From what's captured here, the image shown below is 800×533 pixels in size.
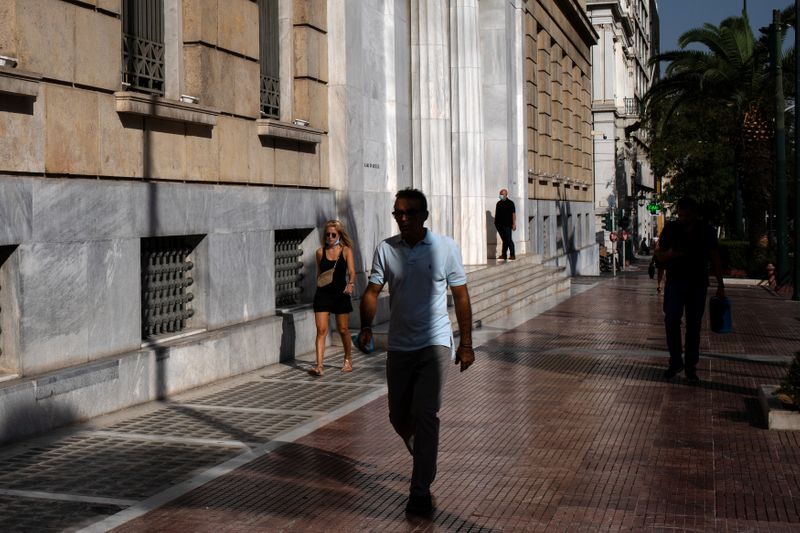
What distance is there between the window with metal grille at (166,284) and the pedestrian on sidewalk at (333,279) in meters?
1.42

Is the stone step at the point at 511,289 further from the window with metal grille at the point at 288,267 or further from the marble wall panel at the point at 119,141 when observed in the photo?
the marble wall panel at the point at 119,141

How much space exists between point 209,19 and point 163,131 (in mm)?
1746

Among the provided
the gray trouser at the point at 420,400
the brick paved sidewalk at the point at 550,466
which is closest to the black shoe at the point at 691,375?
the brick paved sidewalk at the point at 550,466

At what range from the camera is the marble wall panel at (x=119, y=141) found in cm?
1087

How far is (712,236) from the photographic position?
1226cm

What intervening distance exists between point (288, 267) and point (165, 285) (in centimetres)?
345

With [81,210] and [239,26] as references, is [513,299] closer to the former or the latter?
[239,26]

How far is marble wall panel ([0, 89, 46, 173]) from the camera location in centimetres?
941

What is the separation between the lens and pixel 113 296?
10.7 metres

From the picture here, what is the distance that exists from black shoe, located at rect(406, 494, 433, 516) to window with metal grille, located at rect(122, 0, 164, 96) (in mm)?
6271

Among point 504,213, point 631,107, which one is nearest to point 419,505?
point 504,213

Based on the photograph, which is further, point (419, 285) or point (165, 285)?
point (165, 285)

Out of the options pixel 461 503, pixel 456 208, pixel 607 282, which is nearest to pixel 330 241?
pixel 461 503

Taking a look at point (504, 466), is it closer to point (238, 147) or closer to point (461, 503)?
point (461, 503)
